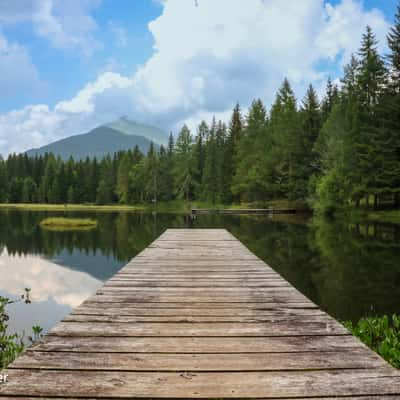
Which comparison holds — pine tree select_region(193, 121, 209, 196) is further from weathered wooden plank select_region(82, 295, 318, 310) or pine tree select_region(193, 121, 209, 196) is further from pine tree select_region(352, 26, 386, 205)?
weathered wooden plank select_region(82, 295, 318, 310)

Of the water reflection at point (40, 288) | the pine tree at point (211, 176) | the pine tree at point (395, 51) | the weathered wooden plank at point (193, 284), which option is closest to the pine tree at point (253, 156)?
the pine tree at point (211, 176)

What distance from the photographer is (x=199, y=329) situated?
3.14 m

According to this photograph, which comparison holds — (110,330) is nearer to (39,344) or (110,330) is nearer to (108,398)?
(39,344)

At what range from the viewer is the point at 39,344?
2.71m

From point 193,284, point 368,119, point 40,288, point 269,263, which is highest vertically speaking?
point 368,119

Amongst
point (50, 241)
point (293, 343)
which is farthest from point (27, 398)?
point (50, 241)

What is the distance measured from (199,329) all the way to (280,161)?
43566 millimetres

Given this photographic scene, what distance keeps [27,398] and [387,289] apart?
7.66 metres

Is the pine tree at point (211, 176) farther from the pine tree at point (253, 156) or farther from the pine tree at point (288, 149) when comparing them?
the pine tree at point (288, 149)

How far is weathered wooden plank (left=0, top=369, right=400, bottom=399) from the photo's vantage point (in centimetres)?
204

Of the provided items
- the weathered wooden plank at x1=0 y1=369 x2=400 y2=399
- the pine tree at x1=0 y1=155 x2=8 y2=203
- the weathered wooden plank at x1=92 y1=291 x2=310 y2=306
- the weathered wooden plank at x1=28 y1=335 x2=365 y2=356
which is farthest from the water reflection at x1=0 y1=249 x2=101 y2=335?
the pine tree at x1=0 y1=155 x2=8 y2=203

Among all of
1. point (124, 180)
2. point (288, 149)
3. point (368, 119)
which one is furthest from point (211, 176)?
point (368, 119)

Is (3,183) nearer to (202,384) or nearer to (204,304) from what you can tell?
(204,304)

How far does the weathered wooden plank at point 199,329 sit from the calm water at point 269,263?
3.38 metres
